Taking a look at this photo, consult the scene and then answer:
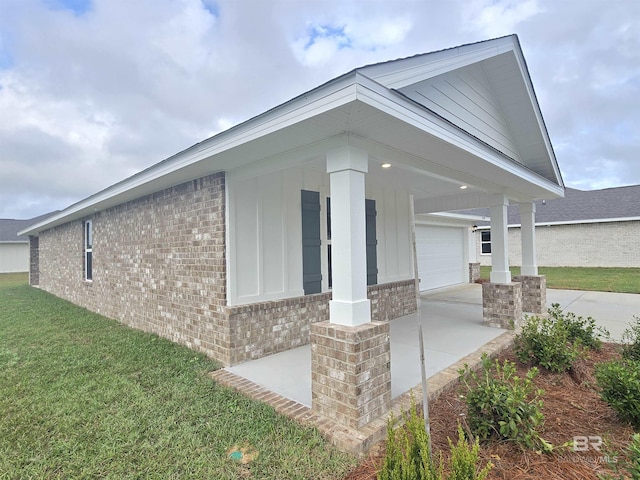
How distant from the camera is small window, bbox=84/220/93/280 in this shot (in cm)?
939

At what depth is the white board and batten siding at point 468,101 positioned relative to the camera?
13.6 ft

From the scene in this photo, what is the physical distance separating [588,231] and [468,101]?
60.9ft

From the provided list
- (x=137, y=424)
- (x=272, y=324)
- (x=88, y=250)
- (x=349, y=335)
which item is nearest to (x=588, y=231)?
(x=272, y=324)

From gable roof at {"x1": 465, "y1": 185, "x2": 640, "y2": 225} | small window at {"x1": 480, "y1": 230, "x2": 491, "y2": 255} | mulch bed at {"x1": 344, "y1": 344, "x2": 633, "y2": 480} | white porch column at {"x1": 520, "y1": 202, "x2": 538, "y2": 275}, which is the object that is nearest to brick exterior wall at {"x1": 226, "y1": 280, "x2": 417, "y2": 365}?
mulch bed at {"x1": 344, "y1": 344, "x2": 633, "y2": 480}

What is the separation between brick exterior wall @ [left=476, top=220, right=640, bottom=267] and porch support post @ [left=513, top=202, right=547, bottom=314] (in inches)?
452

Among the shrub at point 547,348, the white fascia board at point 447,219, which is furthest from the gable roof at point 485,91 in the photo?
the white fascia board at point 447,219

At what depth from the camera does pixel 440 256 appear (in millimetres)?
12961

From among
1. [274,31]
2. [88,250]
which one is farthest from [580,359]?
[88,250]

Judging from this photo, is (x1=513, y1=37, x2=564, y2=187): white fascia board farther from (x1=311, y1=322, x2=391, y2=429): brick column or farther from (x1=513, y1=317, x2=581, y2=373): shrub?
(x1=311, y1=322, x2=391, y2=429): brick column

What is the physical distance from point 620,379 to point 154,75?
1466 cm

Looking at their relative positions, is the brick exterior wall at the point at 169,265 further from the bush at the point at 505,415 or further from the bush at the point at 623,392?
the bush at the point at 623,392

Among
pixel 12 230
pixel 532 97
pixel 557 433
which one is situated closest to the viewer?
pixel 557 433

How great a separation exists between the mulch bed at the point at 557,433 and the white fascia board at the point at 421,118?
253 centimetres

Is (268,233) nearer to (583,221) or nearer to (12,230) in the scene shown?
(583,221)
